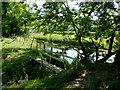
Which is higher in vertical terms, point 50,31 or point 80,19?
point 80,19

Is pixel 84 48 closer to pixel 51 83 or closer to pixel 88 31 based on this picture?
pixel 88 31

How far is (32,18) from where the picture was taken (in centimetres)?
454

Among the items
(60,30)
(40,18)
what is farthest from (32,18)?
(60,30)

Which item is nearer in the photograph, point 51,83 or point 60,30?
point 51,83

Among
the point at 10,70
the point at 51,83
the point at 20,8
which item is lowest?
the point at 10,70

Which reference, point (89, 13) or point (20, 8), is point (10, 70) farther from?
point (89, 13)

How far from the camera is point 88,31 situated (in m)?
4.56

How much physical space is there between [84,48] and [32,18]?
8.75 ft

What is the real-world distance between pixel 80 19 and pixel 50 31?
149 cm

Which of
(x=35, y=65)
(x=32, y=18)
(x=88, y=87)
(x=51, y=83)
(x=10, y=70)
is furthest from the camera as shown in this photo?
(x=35, y=65)

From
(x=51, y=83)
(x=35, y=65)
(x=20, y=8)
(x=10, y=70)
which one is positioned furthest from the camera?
(x=35, y=65)

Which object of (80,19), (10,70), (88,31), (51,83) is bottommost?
(10,70)

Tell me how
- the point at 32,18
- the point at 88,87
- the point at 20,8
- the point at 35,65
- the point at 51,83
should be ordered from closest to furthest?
the point at 88,87 → the point at 51,83 → the point at 32,18 → the point at 20,8 → the point at 35,65

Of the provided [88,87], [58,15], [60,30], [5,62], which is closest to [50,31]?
[60,30]
